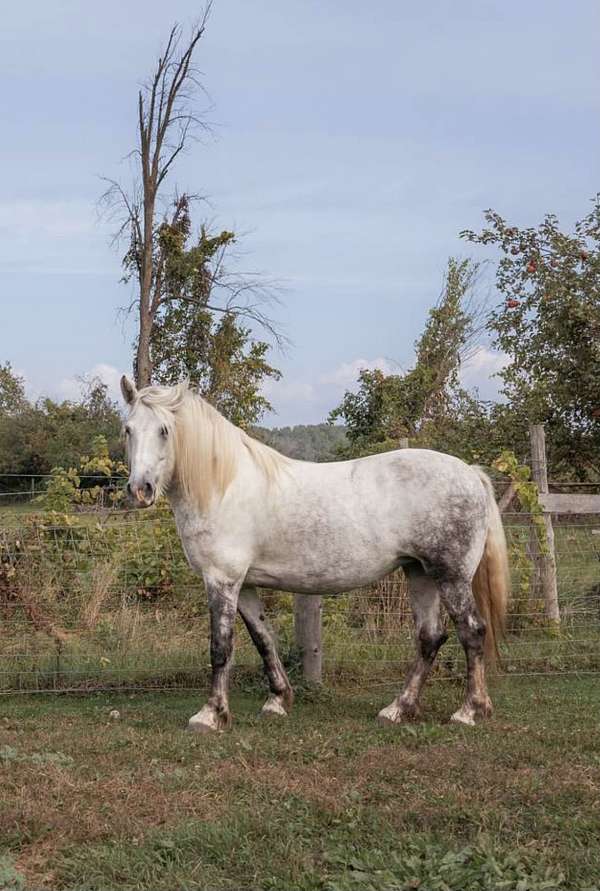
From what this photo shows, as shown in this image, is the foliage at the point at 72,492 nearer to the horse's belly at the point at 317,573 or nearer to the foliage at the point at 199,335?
the horse's belly at the point at 317,573

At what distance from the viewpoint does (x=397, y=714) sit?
539 centimetres

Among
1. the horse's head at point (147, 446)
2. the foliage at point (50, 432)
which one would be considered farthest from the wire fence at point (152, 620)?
the foliage at point (50, 432)

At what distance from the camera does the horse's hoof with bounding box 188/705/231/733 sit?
16.8ft

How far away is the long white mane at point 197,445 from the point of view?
5340 millimetres

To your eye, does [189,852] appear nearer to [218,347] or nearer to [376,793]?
[376,793]

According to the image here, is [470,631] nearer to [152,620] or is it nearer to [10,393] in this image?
[152,620]

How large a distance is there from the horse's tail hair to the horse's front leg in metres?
1.59

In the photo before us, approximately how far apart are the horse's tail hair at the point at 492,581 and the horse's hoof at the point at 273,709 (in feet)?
4.45

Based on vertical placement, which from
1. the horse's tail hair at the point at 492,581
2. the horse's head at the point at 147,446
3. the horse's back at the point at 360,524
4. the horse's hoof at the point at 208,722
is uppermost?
the horse's head at the point at 147,446

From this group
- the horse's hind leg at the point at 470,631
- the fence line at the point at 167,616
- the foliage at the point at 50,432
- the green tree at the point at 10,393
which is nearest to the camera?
the horse's hind leg at the point at 470,631

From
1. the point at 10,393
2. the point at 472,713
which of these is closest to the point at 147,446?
the point at 472,713

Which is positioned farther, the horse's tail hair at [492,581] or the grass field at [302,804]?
the horse's tail hair at [492,581]

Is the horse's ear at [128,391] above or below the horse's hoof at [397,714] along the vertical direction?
above

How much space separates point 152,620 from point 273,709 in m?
1.94
